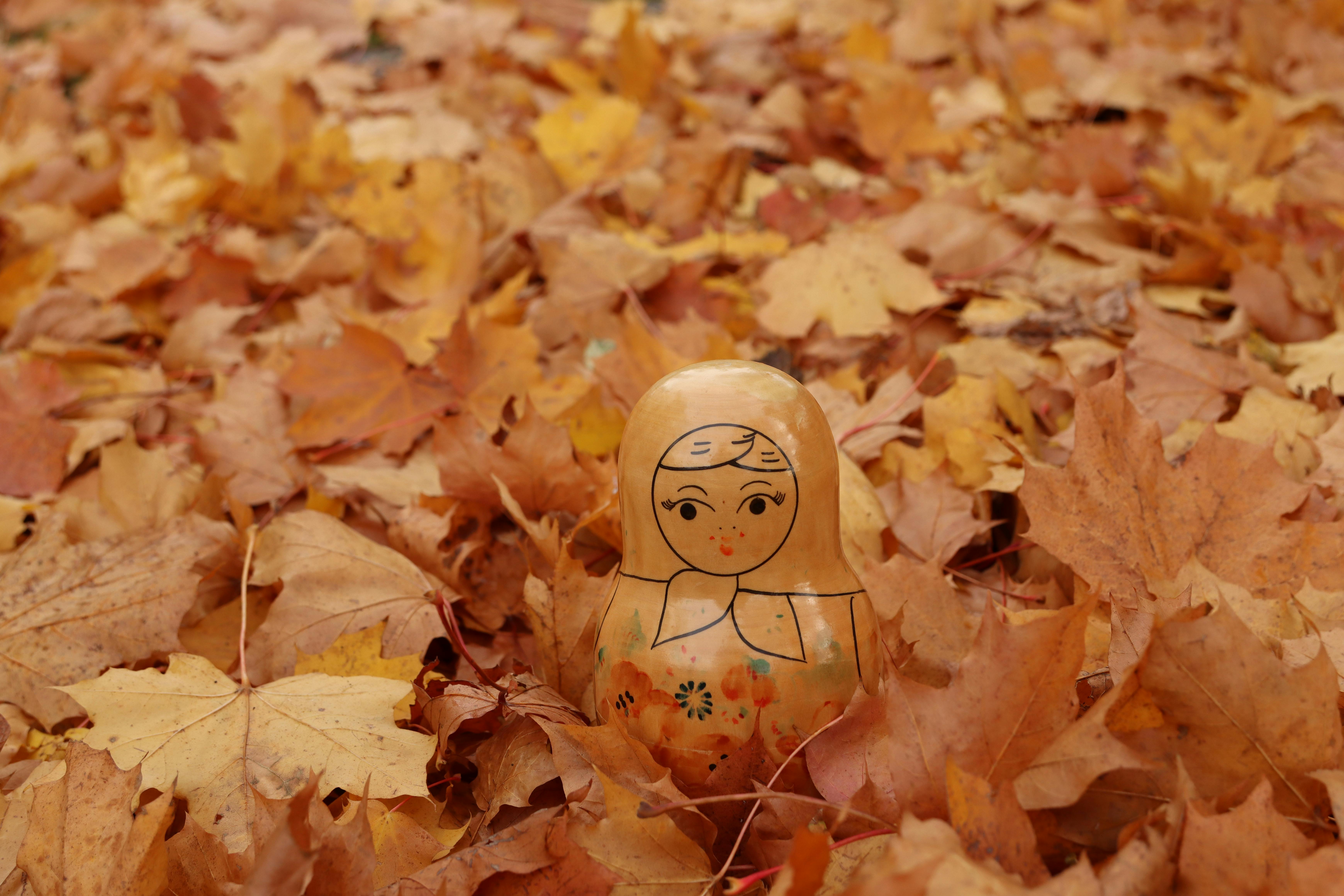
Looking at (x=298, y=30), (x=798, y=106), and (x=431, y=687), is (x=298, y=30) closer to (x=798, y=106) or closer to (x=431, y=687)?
(x=798, y=106)

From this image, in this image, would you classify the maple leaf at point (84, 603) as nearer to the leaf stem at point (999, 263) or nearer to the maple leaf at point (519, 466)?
the maple leaf at point (519, 466)

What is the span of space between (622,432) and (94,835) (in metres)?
0.98

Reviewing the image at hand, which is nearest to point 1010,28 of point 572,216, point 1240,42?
point 1240,42

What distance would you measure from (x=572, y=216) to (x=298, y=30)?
1.84 meters

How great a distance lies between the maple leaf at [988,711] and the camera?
0.97m

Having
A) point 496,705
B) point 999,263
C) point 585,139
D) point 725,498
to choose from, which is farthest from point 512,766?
point 585,139

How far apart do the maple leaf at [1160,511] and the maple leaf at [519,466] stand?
0.64 meters

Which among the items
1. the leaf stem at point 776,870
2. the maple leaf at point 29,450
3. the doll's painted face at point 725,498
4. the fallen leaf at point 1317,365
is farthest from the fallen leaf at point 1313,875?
the maple leaf at point 29,450

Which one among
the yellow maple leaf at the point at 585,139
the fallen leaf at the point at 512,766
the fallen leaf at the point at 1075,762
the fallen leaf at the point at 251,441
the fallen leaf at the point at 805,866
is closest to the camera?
the fallen leaf at the point at 805,866

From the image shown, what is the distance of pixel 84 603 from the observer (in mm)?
1435

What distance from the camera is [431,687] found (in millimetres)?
1266

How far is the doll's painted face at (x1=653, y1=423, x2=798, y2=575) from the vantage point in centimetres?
111

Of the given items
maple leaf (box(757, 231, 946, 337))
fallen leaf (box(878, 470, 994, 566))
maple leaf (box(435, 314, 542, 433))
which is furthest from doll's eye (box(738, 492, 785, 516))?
maple leaf (box(757, 231, 946, 337))

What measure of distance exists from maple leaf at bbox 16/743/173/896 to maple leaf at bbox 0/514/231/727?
34 cm
